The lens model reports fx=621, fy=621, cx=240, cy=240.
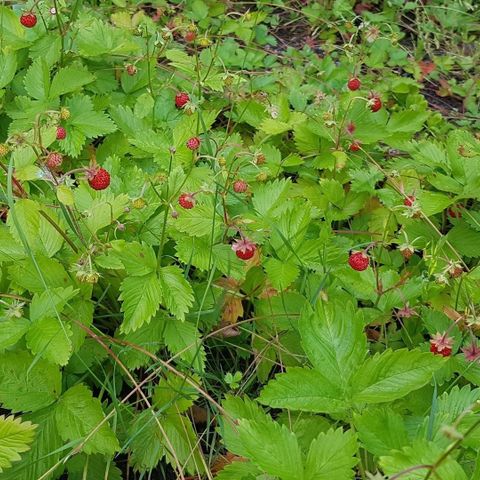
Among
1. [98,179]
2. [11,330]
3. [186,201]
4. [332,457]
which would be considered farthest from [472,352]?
[11,330]

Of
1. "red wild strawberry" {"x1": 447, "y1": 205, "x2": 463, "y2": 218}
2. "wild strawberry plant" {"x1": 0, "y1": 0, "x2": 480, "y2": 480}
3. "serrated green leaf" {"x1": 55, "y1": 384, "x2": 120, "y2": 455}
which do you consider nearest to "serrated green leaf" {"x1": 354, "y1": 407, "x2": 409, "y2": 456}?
"wild strawberry plant" {"x1": 0, "y1": 0, "x2": 480, "y2": 480}

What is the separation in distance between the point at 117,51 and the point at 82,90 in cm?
21

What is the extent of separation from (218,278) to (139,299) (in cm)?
38

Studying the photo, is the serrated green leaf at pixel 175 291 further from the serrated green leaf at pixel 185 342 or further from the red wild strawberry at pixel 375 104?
the red wild strawberry at pixel 375 104

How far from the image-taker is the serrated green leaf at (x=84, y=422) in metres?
1.52

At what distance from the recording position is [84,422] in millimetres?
1558

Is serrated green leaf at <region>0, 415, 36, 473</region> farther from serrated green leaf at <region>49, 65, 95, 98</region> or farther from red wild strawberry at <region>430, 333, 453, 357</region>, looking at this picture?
serrated green leaf at <region>49, 65, 95, 98</region>

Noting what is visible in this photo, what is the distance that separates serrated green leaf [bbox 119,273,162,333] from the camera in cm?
161

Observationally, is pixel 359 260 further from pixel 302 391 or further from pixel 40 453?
pixel 40 453

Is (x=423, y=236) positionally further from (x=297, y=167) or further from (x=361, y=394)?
(x=361, y=394)

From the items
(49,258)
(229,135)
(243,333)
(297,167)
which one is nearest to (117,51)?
(229,135)

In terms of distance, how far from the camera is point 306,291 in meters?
1.90

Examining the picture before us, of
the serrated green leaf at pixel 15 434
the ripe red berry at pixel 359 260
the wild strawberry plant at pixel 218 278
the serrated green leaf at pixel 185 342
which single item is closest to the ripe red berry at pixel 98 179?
the wild strawberry plant at pixel 218 278

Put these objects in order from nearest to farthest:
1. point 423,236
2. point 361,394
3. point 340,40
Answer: point 361,394
point 423,236
point 340,40
